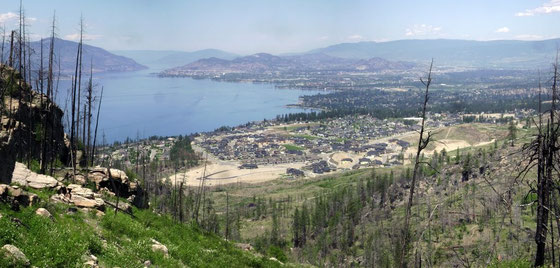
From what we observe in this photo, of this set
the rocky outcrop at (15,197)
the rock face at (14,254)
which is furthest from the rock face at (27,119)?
the rock face at (14,254)

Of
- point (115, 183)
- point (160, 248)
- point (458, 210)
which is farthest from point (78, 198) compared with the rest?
point (458, 210)

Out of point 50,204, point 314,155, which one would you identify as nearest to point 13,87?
point 50,204

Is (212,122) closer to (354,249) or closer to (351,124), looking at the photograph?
(351,124)

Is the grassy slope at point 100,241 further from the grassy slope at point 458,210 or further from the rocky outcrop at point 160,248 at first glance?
the grassy slope at point 458,210

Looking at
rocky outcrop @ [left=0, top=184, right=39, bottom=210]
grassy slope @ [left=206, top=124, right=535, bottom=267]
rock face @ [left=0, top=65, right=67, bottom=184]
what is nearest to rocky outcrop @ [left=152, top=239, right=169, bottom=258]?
rocky outcrop @ [left=0, top=184, right=39, bottom=210]

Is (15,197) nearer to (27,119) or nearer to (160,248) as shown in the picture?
(160,248)

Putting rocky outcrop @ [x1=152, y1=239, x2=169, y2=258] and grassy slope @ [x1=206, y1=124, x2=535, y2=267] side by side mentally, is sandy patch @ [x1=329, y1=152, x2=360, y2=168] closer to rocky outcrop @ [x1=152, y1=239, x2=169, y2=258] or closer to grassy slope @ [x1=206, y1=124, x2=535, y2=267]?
grassy slope @ [x1=206, y1=124, x2=535, y2=267]

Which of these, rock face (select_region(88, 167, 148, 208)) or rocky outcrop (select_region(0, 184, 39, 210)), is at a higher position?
rocky outcrop (select_region(0, 184, 39, 210))
